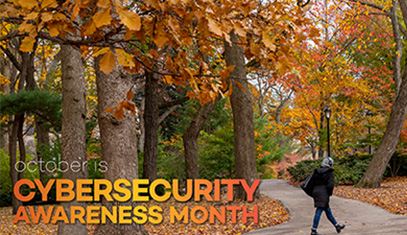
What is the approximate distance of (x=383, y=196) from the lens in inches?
514

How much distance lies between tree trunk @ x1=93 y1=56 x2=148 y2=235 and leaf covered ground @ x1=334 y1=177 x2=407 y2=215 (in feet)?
23.3

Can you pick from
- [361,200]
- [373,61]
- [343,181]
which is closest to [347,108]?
[373,61]

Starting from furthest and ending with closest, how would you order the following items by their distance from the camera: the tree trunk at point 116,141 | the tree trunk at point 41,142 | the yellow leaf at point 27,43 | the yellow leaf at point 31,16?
the tree trunk at point 41,142
the tree trunk at point 116,141
the yellow leaf at point 27,43
the yellow leaf at point 31,16

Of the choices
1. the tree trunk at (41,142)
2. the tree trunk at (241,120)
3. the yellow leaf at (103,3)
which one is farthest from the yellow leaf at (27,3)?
the tree trunk at (41,142)

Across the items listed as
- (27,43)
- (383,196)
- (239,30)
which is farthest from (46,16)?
(383,196)

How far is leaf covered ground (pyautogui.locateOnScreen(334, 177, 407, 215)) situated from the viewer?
11.0 meters

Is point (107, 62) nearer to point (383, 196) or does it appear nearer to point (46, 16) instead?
point (46, 16)

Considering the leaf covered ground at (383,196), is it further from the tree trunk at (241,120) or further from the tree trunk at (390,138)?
the tree trunk at (241,120)

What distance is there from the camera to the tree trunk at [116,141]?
632cm

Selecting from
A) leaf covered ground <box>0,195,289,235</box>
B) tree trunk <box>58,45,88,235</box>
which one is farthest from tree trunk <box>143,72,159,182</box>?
tree trunk <box>58,45,88,235</box>

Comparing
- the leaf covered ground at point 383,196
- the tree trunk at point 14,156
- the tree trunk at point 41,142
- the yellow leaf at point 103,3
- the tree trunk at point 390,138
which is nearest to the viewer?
the yellow leaf at point 103,3

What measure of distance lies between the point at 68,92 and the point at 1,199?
9.71 meters

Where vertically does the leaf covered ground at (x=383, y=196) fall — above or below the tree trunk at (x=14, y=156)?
below

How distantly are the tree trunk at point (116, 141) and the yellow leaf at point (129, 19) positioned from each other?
3843mm
